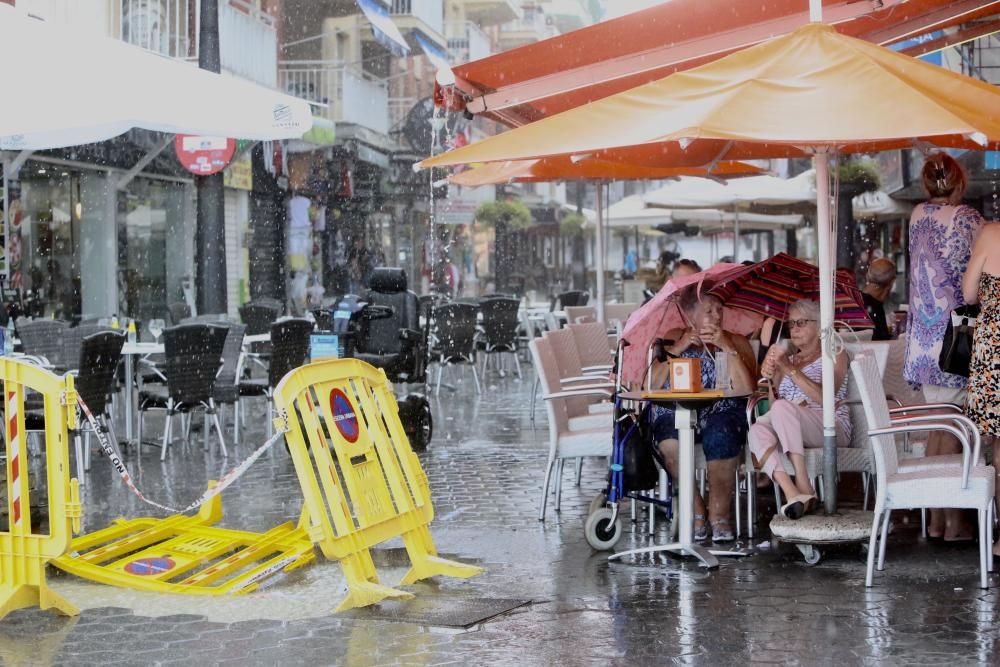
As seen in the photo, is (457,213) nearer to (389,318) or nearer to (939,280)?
(389,318)

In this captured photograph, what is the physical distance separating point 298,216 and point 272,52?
3.84 metres

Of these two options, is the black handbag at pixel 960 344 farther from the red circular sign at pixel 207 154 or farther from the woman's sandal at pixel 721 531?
the red circular sign at pixel 207 154

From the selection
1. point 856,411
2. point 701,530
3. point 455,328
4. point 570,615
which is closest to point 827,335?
point 856,411

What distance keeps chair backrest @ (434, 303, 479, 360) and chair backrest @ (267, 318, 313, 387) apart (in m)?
4.54

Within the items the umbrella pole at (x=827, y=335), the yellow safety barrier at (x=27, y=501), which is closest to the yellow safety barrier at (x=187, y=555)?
the yellow safety barrier at (x=27, y=501)

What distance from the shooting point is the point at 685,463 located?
Result: 22.7ft

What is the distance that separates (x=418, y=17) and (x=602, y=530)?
103ft

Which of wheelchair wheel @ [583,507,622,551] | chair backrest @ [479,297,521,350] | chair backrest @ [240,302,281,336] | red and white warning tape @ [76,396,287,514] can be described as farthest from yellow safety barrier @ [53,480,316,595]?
chair backrest @ [479,297,521,350]

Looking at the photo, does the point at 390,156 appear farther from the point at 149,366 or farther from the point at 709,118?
the point at 709,118

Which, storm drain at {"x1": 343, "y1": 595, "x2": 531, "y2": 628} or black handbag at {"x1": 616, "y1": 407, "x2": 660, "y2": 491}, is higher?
black handbag at {"x1": 616, "y1": 407, "x2": 660, "y2": 491}

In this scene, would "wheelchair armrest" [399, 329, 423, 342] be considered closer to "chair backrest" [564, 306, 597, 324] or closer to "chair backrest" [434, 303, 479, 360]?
"chair backrest" [564, 306, 597, 324]

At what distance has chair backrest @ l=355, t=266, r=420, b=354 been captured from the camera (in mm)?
11406

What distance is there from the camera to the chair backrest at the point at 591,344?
35.0ft

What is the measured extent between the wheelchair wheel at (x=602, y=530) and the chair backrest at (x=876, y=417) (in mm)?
1447
